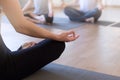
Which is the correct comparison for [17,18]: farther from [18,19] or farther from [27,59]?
[27,59]

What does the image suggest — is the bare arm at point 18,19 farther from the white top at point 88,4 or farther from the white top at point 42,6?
the white top at point 88,4

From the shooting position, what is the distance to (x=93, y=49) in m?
2.74

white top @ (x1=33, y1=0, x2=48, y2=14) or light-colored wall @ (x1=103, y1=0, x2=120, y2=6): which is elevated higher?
white top @ (x1=33, y1=0, x2=48, y2=14)

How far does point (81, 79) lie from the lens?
1940 mm

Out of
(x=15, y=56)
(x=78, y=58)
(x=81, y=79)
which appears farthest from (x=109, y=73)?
(x=15, y=56)

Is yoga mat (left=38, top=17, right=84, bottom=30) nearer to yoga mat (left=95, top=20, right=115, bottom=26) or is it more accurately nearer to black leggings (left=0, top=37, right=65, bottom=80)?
yoga mat (left=95, top=20, right=115, bottom=26)

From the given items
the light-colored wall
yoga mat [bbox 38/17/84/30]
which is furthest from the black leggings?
the light-colored wall

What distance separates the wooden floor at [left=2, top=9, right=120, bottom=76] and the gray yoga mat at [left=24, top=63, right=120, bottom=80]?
0.32 feet

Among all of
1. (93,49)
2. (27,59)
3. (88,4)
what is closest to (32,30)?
(27,59)

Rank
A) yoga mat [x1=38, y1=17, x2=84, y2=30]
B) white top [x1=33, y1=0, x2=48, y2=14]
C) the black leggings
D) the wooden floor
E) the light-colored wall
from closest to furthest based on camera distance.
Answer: the black leggings
the wooden floor
yoga mat [x1=38, y1=17, x2=84, y2=30]
white top [x1=33, y1=0, x2=48, y2=14]
the light-colored wall

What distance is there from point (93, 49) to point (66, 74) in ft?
2.58

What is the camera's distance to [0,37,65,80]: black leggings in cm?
179

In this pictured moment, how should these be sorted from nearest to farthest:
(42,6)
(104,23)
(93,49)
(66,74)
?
(66,74), (93,49), (104,23), (42,6)

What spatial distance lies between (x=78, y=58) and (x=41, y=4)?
213cm
